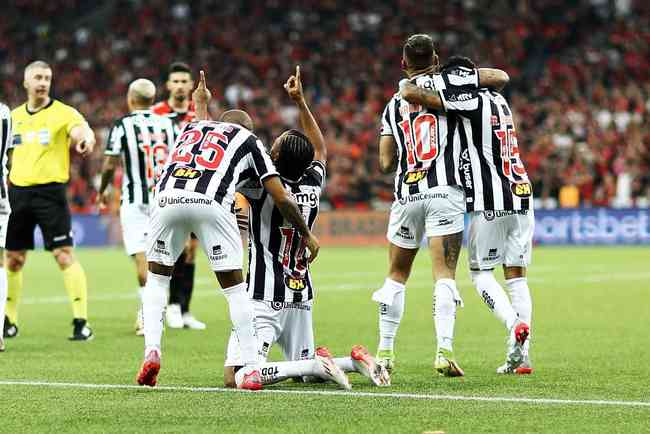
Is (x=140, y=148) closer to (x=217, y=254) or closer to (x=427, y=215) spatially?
(x=427, y=215)

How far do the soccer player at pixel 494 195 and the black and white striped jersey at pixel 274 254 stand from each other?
1228 mm

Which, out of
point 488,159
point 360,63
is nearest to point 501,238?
point 488,159

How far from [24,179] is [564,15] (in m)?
26.3

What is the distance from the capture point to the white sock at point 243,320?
790cm

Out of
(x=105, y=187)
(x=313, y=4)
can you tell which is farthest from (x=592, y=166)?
(x=105, y=187)

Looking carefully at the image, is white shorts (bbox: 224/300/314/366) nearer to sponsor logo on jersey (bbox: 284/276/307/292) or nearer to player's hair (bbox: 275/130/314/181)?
sponsor logo on jersey (bbox: 284/276/307/292)

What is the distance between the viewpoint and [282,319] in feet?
27.3

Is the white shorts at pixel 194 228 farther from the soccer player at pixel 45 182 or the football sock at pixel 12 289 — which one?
the football sock at pixel 12 289

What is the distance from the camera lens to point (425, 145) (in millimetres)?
8766

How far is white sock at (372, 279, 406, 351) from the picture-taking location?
29.1ft

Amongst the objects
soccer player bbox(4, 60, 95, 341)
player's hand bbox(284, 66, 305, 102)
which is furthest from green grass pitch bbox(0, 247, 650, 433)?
player's hand bbox(284, 66, 305, 102)

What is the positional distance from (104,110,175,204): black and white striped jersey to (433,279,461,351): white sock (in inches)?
184

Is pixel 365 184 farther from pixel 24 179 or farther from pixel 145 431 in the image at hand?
pixel 145 431

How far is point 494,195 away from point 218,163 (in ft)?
6.90
